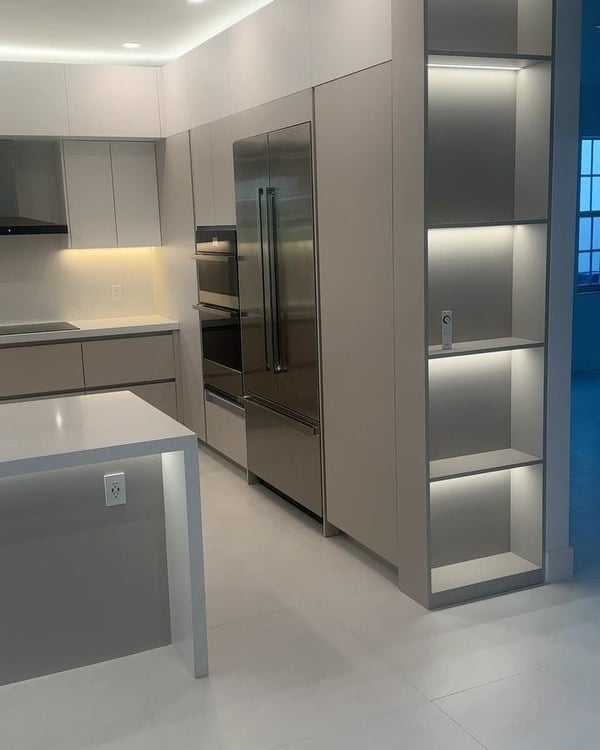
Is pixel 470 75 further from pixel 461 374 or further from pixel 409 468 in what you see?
pixel 409 468

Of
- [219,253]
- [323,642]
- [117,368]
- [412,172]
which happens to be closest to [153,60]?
[219,253]

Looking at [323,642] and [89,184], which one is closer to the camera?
[323,642]

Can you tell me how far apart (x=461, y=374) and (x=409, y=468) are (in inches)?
18.6

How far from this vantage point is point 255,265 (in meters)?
4.54

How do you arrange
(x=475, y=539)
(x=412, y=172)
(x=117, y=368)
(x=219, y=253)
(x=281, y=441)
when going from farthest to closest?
(x=117, y=368) < (x=219, y=253) < (x=281, y=441) < (x=475, y=539) < (x=412, y=172)

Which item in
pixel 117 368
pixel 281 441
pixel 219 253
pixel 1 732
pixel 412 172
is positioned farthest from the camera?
pixel 117 368

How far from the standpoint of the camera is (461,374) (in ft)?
11.6

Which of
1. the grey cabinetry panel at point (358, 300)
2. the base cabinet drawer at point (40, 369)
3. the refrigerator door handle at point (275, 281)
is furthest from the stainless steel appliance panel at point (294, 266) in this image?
the base cabinet drawer at point (40, 369)

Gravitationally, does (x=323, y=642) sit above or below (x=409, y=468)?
below

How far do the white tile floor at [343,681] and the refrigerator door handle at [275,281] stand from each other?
3.89 ft

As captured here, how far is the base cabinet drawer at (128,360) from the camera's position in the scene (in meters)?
5.68

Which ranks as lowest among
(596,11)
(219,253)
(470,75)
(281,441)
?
(281,441)

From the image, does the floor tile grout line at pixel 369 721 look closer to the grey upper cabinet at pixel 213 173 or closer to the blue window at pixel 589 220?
the grey upper cabinet at pixel 213 173

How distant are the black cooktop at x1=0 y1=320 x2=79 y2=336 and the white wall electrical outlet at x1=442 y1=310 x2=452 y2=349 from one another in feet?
10.4
